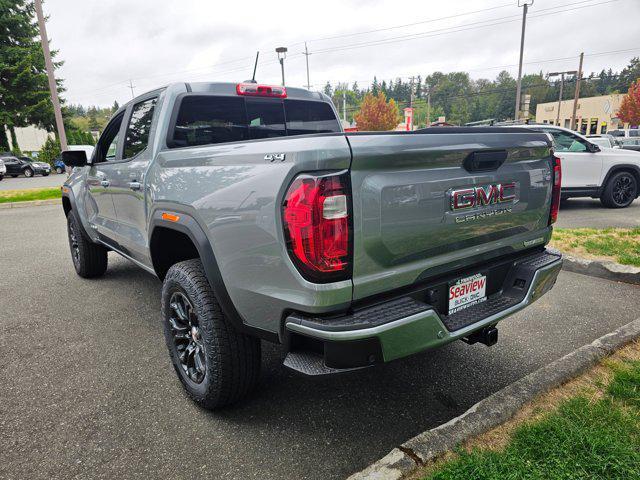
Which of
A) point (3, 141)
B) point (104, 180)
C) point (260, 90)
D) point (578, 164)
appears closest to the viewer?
point (260, 90)

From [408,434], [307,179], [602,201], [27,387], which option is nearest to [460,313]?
[408,434]

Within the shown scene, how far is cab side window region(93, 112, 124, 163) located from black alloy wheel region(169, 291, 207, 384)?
1836mm

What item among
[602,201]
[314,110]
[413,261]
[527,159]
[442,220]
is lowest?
[602,201]

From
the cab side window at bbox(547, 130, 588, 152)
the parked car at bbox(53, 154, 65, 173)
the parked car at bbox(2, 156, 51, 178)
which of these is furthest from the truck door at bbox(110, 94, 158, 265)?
the parked car at bbox(53, 154, 65, 173)

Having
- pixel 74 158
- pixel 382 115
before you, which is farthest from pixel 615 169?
pixel 382 115

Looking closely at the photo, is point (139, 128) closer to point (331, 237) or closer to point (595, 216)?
point (331, 237)

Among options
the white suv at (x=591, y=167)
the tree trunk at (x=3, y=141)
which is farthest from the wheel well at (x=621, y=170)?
the tree trunk at (x=3, y=141)

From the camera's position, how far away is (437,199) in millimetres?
2045

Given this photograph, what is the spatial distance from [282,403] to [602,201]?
30.3ft

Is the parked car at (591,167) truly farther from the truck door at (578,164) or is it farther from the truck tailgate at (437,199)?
the truck tailgate at (437,199)

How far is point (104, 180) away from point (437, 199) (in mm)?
3141

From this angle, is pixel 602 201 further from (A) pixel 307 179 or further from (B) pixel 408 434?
(A) pixel 307 179

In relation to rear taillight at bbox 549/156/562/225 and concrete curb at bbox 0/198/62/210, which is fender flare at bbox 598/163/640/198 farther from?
concrete curb at bbox 0/198/62/210

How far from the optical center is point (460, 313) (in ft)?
7.55
